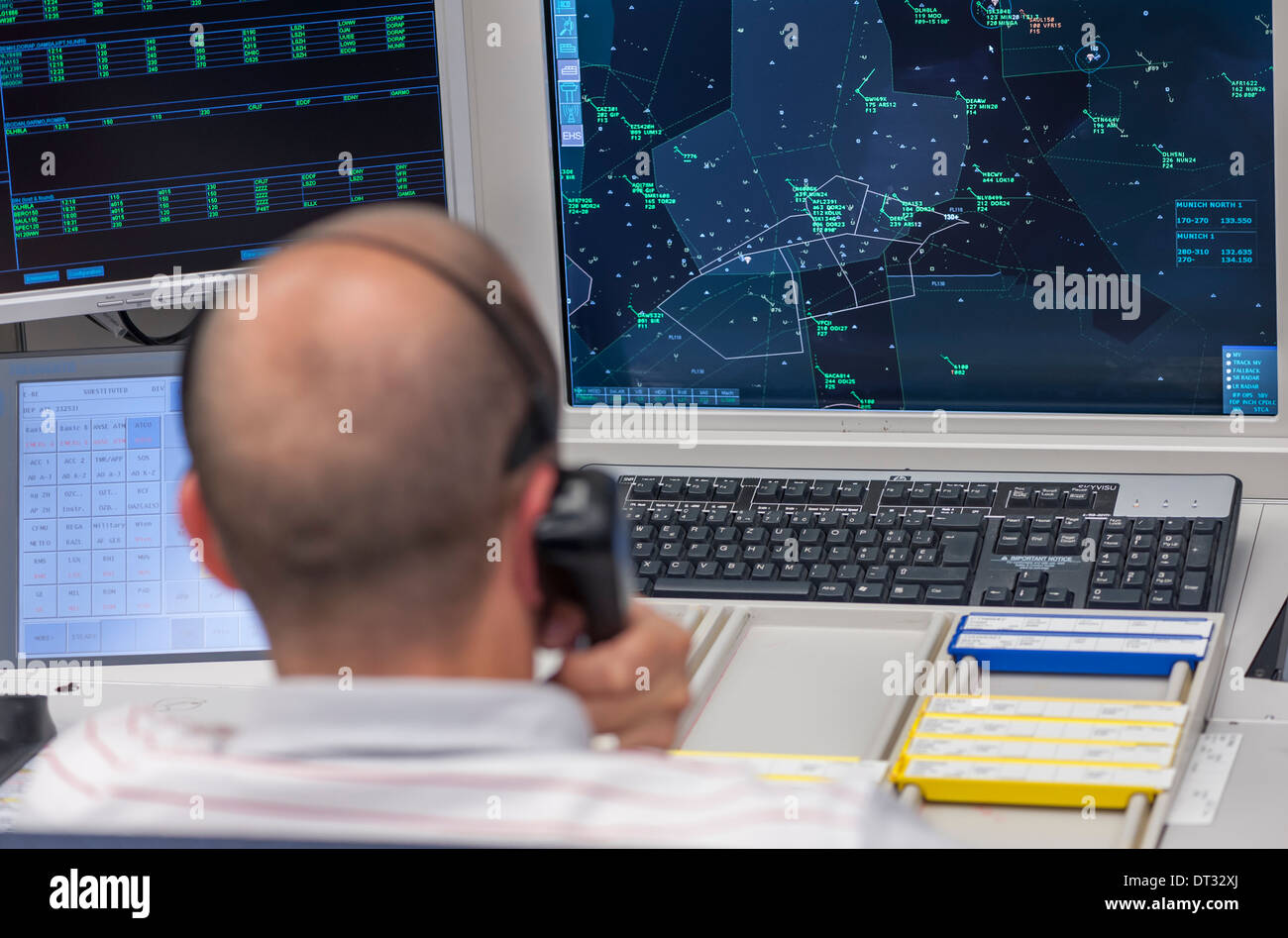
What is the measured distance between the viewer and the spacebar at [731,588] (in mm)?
1252

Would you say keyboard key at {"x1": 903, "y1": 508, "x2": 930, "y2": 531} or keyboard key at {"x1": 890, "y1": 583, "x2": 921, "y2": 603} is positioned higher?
keyboard key at {"x1": 903, "y1": 508, "x2": 930, "y2": 531}

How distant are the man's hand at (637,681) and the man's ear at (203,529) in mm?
218

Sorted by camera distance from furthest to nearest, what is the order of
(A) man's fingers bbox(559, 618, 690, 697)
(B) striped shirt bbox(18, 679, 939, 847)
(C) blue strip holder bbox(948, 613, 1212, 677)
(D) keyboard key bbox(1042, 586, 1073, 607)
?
(D) keyboard key bbox(1042, 586, 1073, 607), (C) blue strip holder bbox(948, 613, 1212, 677), (A) man's fingers bbox(559, 618, 690, 697), (B) striped shirt bbox(18, 679, 939, 847)

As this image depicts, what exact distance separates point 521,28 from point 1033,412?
0.65 metres

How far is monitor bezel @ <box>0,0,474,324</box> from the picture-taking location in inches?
54.4

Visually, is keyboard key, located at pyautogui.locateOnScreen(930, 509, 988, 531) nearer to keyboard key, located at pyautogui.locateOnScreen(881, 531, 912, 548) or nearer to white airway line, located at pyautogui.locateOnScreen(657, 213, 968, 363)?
keyboard key, located at pyautogui.locateOnScreen(881, 531, 912, 548)

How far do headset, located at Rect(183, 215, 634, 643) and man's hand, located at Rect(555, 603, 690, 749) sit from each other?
46mm

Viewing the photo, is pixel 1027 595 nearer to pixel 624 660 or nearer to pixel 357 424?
pixel 624 660

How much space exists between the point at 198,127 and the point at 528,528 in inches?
36.0

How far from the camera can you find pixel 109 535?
131 centimetres

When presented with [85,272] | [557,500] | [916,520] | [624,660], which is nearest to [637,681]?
[624,660]

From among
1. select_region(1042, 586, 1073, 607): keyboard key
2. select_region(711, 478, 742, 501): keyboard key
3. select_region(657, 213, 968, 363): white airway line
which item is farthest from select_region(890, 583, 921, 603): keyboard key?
select_region(657, 213, 968, 363): white airway line

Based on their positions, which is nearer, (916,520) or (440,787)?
(440,787)
